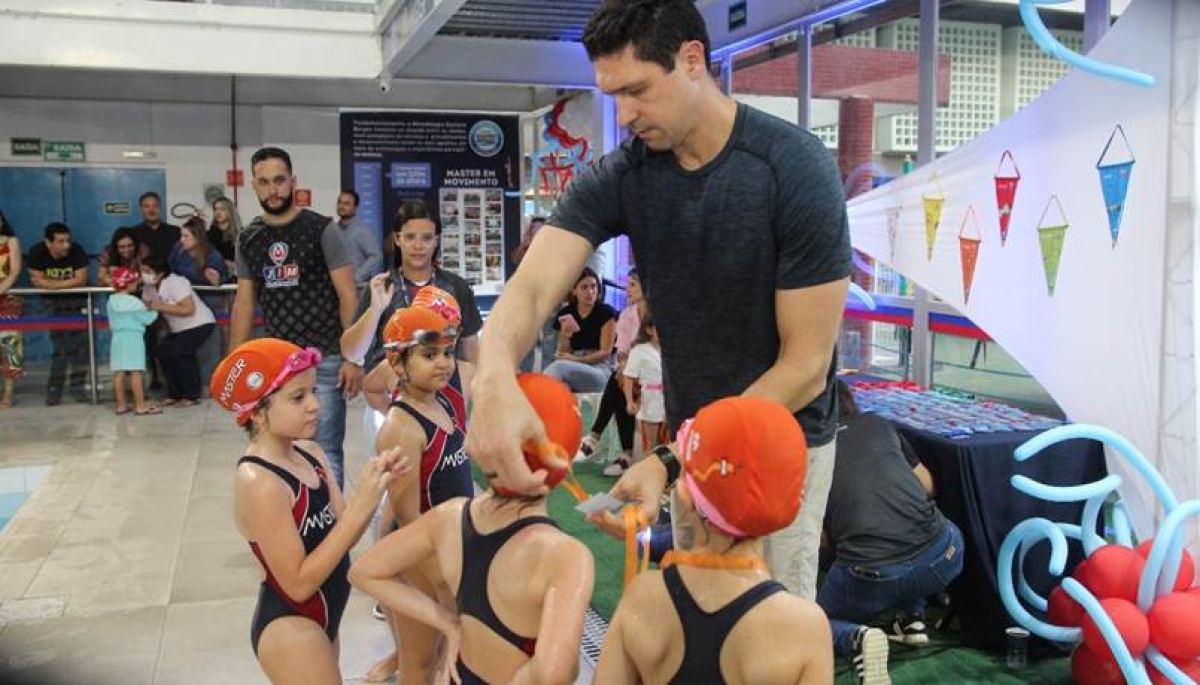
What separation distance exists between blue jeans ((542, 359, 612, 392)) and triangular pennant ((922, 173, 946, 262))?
9.99ft

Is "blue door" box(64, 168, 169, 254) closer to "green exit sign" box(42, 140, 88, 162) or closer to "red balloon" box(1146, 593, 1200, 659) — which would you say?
"green exit sign" box(42, 140, 88, 162)

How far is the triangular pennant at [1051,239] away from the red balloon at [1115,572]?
124 centimetres

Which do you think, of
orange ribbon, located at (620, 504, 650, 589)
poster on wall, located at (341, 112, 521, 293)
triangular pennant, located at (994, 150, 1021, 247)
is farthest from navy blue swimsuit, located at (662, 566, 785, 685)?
poster on wall, located at (341, 112, 521, 293)

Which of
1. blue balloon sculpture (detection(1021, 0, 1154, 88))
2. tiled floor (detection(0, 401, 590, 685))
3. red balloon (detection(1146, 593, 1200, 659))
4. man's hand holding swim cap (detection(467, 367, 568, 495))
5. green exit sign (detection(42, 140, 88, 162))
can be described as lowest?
tiled floor (detection(0, 401, 590, 685))

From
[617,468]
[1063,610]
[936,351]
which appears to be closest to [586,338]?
[617,468]

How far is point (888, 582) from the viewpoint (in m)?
3.77

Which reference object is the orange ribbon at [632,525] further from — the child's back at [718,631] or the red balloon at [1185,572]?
the red balloon at [1185,572]

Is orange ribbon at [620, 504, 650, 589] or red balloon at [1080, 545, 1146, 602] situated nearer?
orange ribbon at [620, 504, 650, 589]

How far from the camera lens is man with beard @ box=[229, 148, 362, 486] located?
179 inches

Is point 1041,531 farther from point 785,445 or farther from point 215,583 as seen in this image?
point 215,583

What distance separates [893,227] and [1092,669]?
9.66 ft

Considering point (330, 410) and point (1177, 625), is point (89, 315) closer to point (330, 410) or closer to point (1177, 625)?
point (330, 410)

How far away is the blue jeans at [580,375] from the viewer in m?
7.88

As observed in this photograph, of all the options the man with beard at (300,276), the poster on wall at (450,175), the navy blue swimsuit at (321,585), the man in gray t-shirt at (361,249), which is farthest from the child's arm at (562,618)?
the poster on wall at (450,175)
